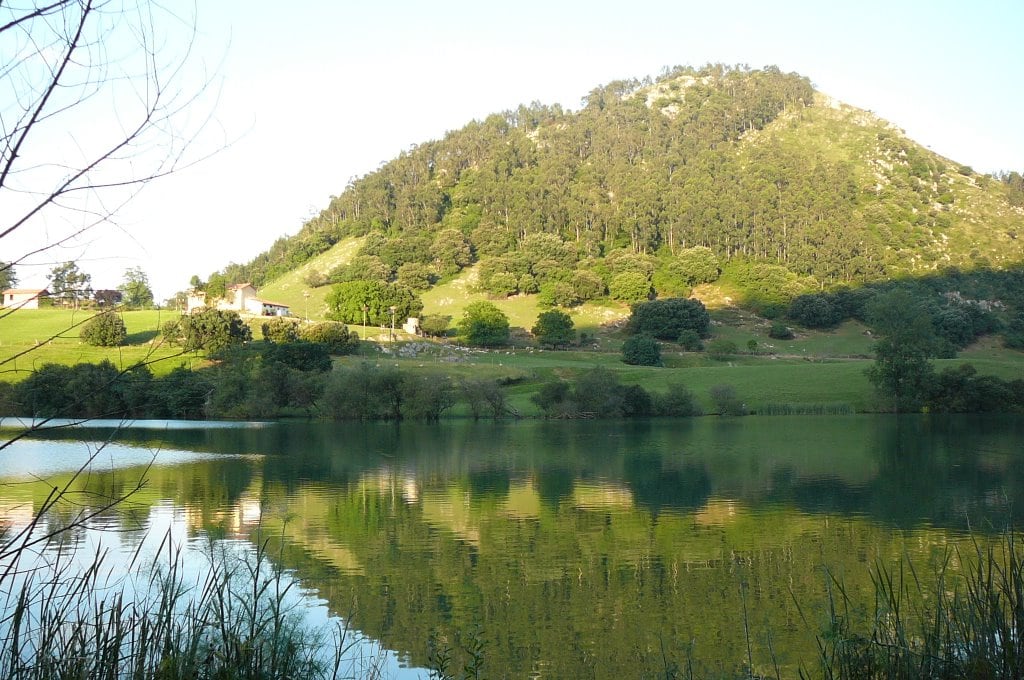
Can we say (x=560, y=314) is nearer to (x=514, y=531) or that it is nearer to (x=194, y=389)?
(x=194, y=389)

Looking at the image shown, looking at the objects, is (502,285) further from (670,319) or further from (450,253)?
(670,319)

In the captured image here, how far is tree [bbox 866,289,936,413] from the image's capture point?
54812mm

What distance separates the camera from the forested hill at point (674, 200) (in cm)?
12675

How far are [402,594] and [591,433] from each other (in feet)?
108

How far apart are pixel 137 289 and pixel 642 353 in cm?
7382

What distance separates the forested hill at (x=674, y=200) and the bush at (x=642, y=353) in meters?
43.8

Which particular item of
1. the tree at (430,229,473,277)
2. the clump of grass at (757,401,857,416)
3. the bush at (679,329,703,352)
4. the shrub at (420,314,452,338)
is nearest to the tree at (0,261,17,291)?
the clump of grass at (757,401,857,416)

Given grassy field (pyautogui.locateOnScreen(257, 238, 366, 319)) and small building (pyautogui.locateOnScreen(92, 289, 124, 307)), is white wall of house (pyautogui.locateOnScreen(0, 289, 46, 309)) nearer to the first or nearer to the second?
small building (pyautogui.locateOnScreen(92, 289, 124, 307))

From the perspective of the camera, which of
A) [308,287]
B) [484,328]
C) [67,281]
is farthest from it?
[308,287]

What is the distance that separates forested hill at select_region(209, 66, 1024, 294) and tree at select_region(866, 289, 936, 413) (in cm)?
5919

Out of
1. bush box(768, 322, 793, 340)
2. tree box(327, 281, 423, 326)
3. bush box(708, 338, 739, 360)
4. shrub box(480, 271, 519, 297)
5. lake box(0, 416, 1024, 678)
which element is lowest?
lake box(0, 416, 1024, 678)

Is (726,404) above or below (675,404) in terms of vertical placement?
below

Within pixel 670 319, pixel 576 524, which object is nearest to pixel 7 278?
pixel 576 524

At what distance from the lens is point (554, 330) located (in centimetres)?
9431
